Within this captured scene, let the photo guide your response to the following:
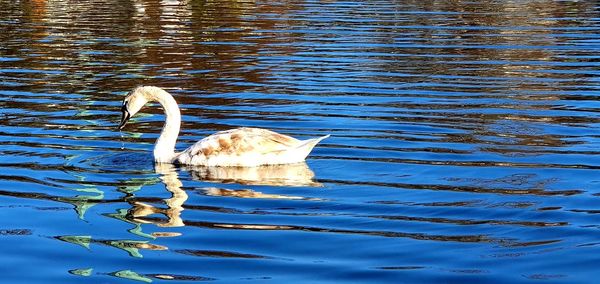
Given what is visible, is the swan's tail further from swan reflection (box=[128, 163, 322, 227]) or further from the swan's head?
the swan's head

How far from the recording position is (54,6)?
45875 millimetres

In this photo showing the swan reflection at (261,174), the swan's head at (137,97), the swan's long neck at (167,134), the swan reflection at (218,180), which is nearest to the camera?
the swan reflection at (218,180)

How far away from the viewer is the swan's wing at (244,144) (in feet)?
46.5

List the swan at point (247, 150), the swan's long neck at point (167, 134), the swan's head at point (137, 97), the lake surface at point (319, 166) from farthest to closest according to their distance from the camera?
the swan's head at point (137, 97), the swan's long neck at point (167, 134), the swan at point (247, 150), the lake surface at point (319, 166)

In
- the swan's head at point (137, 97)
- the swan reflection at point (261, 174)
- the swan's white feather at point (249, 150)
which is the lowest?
the swan reflection at point (261, 174)

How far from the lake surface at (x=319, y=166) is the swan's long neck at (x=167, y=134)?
0.37 meters

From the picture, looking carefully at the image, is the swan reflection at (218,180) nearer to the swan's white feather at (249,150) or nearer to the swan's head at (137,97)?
the swan's white feather at (249,150)

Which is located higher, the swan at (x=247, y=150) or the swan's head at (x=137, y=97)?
the swan's head at (x=137, y=97)

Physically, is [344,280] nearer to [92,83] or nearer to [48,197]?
[48,197]

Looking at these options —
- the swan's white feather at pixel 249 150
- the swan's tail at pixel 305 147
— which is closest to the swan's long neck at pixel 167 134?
the swan's white feather at pixel 249 150

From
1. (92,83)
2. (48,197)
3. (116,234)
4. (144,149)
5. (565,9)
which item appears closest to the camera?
(116,234)

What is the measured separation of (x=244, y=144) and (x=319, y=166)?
904 millimetres

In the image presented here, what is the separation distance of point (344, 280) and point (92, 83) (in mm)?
14246

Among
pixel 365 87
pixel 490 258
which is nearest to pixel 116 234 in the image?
pixel 490 258
